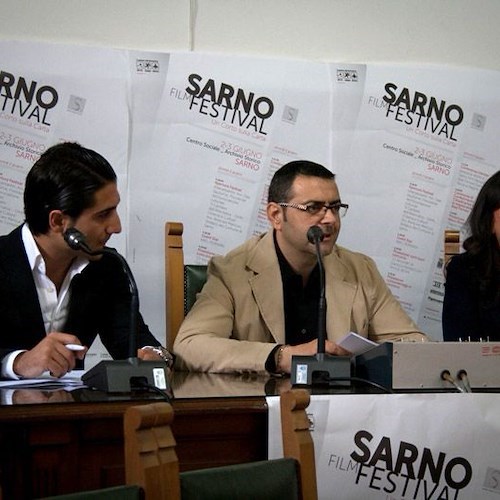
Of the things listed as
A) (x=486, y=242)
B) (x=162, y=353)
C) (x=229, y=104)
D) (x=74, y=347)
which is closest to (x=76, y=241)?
(x=74, y=347)

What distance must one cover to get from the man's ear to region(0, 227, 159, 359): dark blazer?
462 millimetres

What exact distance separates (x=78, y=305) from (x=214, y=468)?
1.22 metres

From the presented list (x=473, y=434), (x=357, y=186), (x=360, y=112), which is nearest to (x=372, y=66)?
(x=360, y=112)

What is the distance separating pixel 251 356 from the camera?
7.69ft

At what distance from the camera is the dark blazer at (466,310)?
9.05 feet

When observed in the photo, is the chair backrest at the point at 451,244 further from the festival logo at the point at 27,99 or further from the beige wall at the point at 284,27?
the festival logo at the point at 27,99

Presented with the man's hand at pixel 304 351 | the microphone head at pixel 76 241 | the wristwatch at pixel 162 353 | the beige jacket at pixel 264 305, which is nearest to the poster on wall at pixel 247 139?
the beige jacket at pixel 264 305

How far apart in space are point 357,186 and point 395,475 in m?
1.60

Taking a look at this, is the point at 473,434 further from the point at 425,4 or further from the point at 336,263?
the point at 425,4

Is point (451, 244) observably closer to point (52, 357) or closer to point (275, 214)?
point (275, 214)

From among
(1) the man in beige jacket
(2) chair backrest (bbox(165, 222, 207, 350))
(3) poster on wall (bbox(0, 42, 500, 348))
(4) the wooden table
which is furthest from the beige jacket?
(4) the wooden table

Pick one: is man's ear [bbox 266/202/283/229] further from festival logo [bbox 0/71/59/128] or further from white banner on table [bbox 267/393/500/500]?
white banner on table [bbox 267/393/500/500]

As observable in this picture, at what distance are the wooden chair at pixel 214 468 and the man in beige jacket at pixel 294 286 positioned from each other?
1.08m

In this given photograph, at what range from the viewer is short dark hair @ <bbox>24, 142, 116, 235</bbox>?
7.76ft
